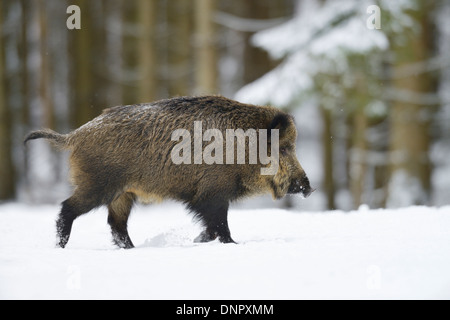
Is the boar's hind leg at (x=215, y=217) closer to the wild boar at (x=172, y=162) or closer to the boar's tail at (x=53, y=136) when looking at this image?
the wild boar at (x=172, y=162)

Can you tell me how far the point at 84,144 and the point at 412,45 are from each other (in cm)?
954

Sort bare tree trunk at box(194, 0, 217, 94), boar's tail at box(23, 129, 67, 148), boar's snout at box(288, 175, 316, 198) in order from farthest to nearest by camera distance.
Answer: bare tree trunk at box(194, 0, 217, 94)
boar's snout at box(288, 175, 316, 198)
boar's tail at box(23, 129, 67, 148)

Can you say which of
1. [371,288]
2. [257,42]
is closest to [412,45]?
[257,42]

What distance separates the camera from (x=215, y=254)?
425 centimetres

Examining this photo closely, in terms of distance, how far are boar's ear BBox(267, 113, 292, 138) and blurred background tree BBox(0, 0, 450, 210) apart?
5375mm

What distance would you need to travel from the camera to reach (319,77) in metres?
11.2

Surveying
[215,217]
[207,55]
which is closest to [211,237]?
[215,217]

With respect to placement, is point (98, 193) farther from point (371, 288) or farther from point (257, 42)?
point (257, 42)

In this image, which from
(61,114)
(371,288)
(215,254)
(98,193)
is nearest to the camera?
(371,288)

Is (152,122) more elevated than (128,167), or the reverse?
(152,122)

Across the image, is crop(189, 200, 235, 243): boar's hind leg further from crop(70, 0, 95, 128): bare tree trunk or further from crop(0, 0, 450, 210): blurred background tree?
crop(70, 0, 95, 128): bare tree trunk

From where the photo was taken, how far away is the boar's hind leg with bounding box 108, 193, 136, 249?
5680 millimetres

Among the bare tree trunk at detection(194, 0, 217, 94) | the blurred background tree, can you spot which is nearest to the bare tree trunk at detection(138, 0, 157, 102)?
the blurred background tree

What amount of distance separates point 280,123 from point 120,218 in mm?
1941
